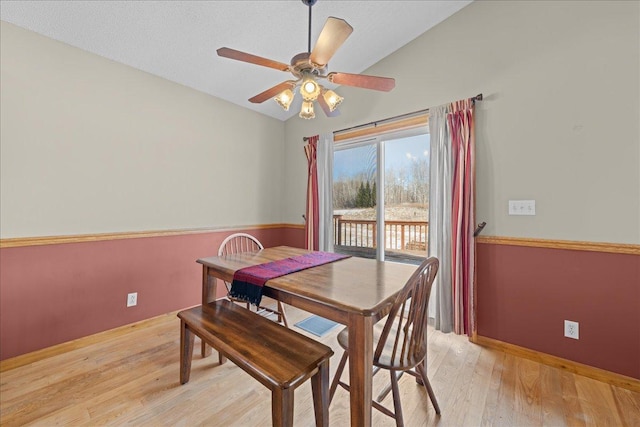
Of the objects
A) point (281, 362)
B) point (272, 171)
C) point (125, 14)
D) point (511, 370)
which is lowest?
point (511, 370)

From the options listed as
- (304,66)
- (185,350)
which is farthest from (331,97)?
(185,350)

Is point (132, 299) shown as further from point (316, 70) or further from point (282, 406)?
point (316, 70)

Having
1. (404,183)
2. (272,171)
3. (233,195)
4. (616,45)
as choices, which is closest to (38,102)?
(233,195)

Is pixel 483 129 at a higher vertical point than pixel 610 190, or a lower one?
higher

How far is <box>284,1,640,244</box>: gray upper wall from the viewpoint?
1.74 meters

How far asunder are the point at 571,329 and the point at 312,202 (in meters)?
2.59

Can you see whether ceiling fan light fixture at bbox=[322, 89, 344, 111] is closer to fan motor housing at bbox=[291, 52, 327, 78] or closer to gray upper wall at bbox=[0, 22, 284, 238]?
fan motor housing at bbox=[291, 52, 327, 78]

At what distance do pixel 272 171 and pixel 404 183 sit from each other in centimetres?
181

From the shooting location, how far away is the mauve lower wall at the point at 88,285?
190 cm

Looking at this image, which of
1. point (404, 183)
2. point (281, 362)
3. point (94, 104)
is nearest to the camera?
point (281, 362)

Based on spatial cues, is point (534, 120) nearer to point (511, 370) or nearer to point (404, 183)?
point (404, 183)

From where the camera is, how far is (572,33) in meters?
1.90

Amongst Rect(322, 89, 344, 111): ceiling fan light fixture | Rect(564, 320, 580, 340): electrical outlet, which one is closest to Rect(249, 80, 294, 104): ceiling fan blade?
Rect(322, 89, 344, 111): ceiling fan light fixture

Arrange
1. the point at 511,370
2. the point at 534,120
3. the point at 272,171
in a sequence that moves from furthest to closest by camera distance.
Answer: the point at 272,171, the point at 534,120, the point at 511,370
